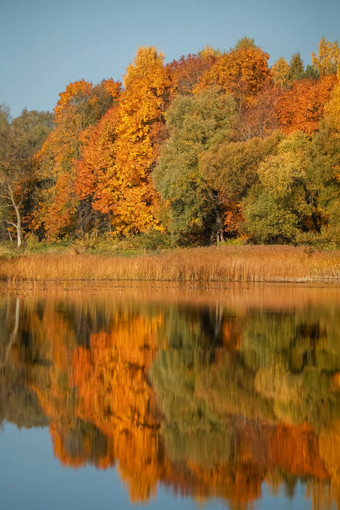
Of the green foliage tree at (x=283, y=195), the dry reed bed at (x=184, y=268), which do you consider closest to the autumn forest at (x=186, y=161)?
the green foliage tree at (x=283, y=195)

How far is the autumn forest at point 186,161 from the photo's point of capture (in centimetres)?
4344

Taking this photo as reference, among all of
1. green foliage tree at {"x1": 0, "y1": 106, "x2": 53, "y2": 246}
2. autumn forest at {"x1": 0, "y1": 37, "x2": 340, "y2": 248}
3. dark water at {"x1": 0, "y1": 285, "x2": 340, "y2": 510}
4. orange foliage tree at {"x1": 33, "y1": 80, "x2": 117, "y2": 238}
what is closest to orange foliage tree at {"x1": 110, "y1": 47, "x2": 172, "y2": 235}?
autumn forest at {"x1": 0, "y1": 37, "x2": 340, "y2": 248}

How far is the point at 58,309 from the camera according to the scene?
2230 cm

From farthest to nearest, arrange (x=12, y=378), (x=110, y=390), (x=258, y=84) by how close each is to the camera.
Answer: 1. (x=258, y=84)
2. (x=12, y=378)
3. (x=110, y=390)

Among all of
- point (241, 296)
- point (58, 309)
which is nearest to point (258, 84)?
point (241, 296)

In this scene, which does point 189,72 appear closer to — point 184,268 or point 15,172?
point 15,172

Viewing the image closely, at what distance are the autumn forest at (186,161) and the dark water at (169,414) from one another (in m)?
25.0

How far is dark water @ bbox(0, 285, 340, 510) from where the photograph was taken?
6.77 m

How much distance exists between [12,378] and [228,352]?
435 cm

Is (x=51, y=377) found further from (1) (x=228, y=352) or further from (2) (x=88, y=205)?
(2) (x=88, y=205)

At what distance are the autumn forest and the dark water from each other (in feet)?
81.9

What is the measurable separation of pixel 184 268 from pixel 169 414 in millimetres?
A: 26072

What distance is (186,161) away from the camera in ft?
154

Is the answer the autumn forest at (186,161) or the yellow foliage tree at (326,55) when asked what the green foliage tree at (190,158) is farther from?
the yellow foliage tree at (326,55)
